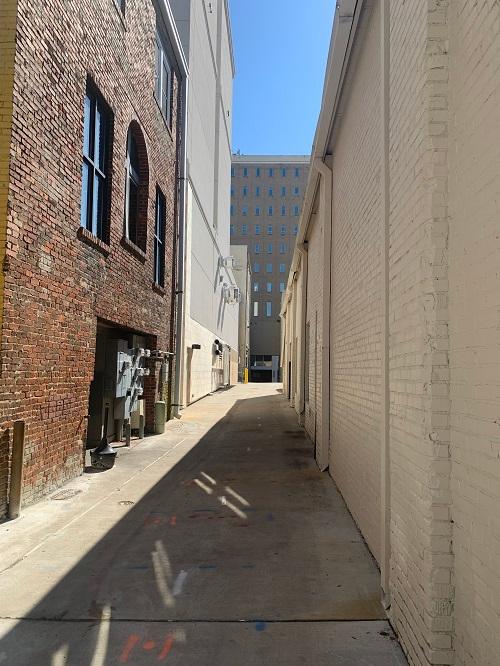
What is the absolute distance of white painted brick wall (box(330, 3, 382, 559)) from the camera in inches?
207

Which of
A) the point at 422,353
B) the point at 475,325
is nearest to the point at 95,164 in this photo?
the point at 422,353

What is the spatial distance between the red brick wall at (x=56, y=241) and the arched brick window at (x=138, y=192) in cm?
138

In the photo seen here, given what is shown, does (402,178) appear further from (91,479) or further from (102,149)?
(102,149)

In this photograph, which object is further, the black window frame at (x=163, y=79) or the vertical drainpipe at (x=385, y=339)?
the black window frame at (x=163, y=79)

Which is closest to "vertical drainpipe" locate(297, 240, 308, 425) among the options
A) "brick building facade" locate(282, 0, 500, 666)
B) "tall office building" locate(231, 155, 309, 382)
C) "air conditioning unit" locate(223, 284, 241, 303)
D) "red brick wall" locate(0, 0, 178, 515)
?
"red brick wall" locate(0, 0, 178, 515)

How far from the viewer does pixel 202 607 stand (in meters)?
3.95

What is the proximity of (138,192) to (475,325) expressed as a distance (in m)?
10.5

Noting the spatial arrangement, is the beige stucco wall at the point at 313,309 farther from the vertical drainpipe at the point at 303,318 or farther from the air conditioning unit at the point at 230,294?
the air conditioning unit at the point at 230,294

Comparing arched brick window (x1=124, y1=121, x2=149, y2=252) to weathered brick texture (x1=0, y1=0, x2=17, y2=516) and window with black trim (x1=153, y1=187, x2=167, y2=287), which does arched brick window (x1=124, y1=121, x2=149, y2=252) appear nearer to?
window with black trim (x1=153, y1=187, x2=167, y2=287)

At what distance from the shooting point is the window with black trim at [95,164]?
28.0 ft

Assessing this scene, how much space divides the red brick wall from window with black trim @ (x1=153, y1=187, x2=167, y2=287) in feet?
11.7

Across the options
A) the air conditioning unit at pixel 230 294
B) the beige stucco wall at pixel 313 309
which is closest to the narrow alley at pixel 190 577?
the beige stucco wall at pixel 313 309

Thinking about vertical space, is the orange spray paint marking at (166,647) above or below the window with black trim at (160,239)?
below

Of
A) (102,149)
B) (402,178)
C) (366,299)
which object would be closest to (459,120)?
(402,178)
